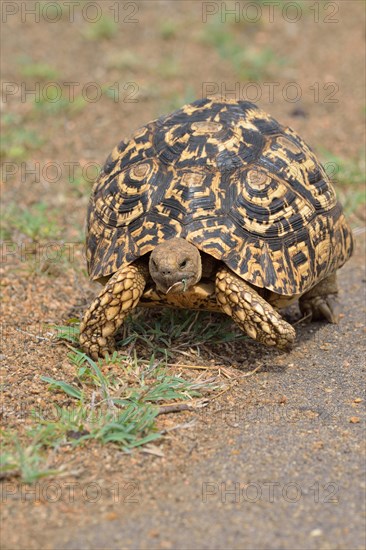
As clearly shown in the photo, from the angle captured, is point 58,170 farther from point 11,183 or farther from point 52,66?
point 52,66

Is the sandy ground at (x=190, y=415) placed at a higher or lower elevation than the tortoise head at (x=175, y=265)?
lower

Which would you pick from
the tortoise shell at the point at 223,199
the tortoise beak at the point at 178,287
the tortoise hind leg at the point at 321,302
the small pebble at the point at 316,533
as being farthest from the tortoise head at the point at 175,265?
the small pebble at the point at 316,533

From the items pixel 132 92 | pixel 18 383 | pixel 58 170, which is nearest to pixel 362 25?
pixel 132 92

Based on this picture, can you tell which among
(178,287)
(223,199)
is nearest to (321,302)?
(223,199)

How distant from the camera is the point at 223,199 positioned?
14.4 feet

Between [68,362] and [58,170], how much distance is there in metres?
3.75

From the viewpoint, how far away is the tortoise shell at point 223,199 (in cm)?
432

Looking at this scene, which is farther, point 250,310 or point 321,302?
point 321,302

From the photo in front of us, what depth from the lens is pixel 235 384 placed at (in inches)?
169

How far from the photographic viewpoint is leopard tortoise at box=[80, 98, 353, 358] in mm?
4266

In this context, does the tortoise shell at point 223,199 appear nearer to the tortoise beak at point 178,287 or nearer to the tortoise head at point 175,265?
the tortoise head at point 175,265

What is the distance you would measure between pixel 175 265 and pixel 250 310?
19.9 inches

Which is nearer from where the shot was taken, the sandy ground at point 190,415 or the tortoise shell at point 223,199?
the sandy ground at point 190,415

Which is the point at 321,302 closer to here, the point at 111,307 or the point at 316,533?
the point at 111,307
